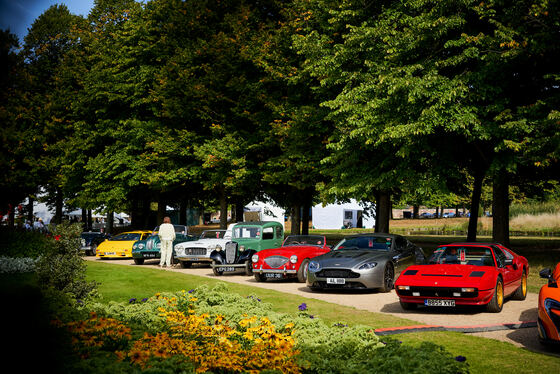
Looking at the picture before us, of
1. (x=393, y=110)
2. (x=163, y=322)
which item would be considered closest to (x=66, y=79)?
(x=393, y=110)

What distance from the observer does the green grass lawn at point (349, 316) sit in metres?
6.73

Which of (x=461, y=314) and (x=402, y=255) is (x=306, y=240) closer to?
(x=402, y=255)

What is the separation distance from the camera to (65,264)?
33.3 ft

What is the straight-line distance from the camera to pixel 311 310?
10688 mm

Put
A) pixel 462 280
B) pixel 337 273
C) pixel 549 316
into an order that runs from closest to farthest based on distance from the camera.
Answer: pixel 549 316 < pixel 462 280 < pixel 337 273

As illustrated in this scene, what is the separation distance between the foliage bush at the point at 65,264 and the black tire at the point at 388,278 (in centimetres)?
718

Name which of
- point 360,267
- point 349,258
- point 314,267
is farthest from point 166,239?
point 360,267

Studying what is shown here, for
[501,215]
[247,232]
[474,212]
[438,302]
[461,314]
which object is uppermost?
[474,212]

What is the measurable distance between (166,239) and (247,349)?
16.3 metres

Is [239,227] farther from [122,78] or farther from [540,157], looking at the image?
[122,78]

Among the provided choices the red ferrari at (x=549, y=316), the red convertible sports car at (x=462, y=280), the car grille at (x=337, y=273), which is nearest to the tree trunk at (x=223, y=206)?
the car grille at (x=337, y=273)

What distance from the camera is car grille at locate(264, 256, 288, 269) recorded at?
16469mm

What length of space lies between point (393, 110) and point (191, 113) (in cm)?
1573

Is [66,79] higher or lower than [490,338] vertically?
higher
